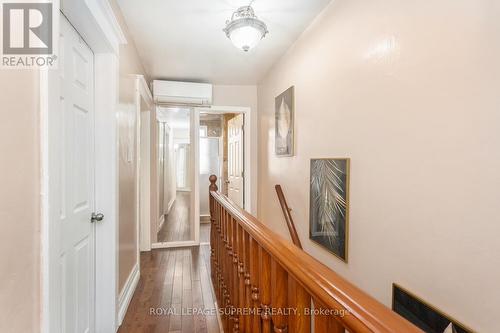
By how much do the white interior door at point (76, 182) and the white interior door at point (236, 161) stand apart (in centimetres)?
254

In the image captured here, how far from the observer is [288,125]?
281 cm

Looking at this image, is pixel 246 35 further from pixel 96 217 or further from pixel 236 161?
pixel 236 161

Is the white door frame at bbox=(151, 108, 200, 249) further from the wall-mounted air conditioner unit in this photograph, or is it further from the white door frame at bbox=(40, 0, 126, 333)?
the white door frame at bbox=(40, 0, 126, 333)

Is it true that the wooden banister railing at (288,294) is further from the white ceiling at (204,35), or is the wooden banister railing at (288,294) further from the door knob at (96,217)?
the white ceiling at (204,35)

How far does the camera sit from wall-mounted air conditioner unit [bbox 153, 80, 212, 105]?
3.57 metres

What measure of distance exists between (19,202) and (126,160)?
1.43m

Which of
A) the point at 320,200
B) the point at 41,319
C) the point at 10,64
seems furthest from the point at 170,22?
the point at 41,319

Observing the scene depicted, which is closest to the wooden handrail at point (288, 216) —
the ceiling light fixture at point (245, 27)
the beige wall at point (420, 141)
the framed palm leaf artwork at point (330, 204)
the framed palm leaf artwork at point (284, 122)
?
the framed palm leaf artwork at point (330, 204)

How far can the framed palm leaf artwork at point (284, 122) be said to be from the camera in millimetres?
2736

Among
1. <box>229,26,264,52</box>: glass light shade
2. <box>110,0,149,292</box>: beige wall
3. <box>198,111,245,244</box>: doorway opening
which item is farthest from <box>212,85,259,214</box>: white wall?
<box>229,26,264,52</box>: glass light shade

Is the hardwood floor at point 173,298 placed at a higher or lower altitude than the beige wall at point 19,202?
lower

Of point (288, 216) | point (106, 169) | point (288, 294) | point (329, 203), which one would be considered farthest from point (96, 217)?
point (288, 216)

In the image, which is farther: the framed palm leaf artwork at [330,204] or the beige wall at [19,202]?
the framed palm leaf artwork at [330,204]

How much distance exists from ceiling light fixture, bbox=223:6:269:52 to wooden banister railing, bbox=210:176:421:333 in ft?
4.24
